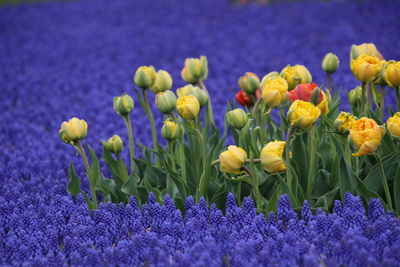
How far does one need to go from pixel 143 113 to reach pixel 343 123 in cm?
267

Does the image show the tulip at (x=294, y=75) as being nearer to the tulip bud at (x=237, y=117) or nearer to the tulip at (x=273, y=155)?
the tulip bud at (x=237, y=117)

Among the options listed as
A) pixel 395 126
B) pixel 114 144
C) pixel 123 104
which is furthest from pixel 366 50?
pixel 114 144

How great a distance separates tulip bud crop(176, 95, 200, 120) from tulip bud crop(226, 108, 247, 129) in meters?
0.18

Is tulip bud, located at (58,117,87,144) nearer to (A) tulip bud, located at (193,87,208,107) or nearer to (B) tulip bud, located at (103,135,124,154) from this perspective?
(B) tulip bud, located at (103,135,124,154)

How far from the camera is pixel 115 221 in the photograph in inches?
94.1

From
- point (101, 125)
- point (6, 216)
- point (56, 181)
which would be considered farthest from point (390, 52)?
point (6, 216)

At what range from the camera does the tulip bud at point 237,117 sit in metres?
2.48

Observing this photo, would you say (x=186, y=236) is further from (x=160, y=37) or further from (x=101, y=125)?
(x=160, y=37)

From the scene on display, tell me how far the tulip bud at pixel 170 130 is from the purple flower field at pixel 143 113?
1.29 ft

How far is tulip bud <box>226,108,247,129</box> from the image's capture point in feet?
8.14

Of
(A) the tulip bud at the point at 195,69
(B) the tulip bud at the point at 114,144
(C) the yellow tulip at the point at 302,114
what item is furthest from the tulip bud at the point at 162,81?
(C) the yellow tulip at the point at 302,114

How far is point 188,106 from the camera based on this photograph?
8.33 ft

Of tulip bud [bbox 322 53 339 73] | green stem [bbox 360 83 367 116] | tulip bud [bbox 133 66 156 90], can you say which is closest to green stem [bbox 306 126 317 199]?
green stem [bbox 360 83 367 116]

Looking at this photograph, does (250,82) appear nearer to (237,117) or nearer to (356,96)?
(237,117)
